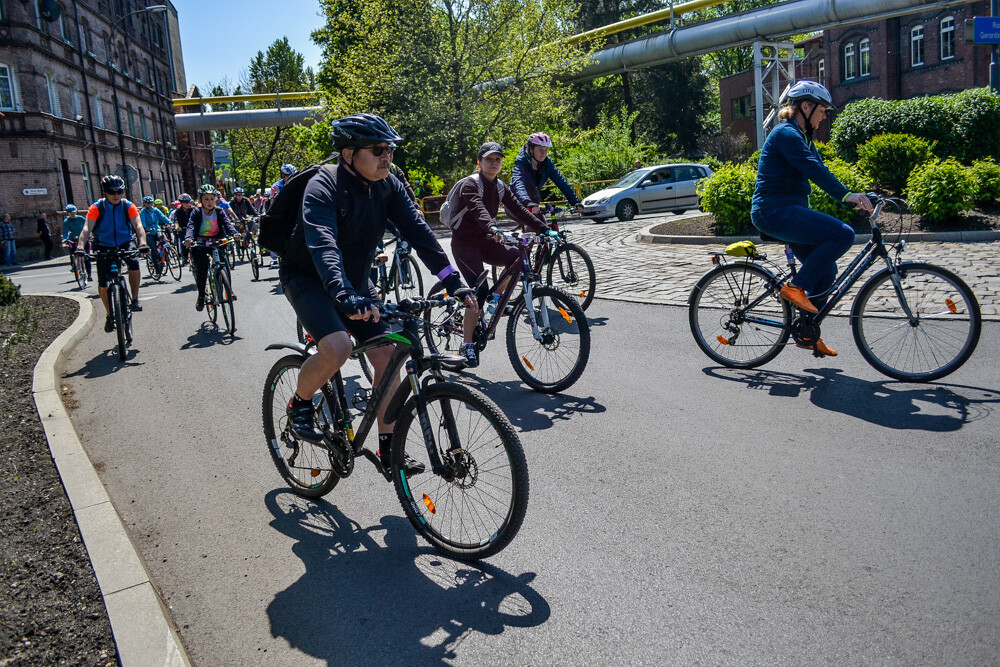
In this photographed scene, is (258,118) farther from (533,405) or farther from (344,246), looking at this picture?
(344,246)

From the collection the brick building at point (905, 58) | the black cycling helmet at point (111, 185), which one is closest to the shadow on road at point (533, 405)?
the black cycling helmet at point (111, 185)

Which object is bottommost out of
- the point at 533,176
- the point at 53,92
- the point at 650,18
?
the point at 533,176

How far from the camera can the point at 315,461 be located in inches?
181

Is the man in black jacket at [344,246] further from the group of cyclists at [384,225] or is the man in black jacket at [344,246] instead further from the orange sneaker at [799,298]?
the orange sneaker at [799,298]

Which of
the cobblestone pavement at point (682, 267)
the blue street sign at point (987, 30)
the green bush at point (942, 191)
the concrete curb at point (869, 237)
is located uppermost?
the blue street sign at point (987, 30)

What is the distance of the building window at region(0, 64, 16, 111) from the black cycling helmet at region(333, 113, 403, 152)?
117 feet

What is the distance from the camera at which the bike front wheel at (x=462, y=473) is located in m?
3.47

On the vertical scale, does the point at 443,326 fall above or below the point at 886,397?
→ above

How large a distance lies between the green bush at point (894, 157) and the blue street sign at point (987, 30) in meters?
3.06

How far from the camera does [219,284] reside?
1081cm

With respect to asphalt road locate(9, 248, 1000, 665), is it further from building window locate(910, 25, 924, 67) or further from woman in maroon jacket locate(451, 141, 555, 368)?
building window locate(910, 25, 924, 67)

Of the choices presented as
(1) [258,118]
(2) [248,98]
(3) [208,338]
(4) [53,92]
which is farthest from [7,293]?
(2) [248,98]

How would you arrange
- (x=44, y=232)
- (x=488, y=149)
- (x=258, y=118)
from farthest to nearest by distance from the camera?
(x=258, y=118) < (x=44, y=232) < (x=488, y=149)

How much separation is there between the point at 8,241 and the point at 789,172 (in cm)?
3082
